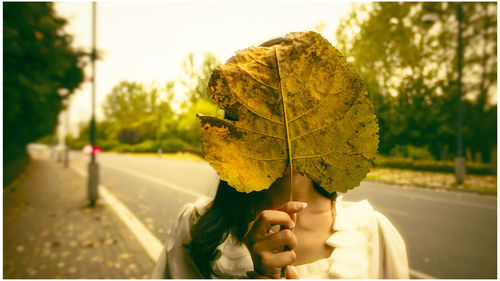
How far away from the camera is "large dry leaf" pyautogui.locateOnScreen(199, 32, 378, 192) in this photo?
527 mm

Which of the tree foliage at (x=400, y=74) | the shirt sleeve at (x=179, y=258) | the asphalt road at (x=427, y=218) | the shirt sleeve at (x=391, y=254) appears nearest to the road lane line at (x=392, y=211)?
the asphalt road at (x=427, y=218)

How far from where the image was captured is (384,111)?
2.83 feet

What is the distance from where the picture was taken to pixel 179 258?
47.3 inches

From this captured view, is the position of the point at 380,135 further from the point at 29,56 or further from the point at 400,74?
the point at 29,56

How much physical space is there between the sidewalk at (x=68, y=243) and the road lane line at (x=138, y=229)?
3.8 inches

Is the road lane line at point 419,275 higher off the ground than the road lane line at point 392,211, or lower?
lower

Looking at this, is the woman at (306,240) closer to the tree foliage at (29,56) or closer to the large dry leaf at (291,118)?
the large dry leaf at (291,118)

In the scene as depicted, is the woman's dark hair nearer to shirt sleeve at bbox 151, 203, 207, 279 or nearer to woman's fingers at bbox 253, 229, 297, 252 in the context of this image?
shirt sleeve at bbox 151, 203, 207, 279

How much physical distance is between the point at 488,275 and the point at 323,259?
4.02 m

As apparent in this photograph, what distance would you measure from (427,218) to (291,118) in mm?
6669

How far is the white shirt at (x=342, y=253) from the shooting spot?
963mm

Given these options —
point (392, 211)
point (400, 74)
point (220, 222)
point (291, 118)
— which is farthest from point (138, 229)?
point (291, 118)

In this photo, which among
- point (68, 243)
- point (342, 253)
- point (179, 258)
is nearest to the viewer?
point (342, 253)

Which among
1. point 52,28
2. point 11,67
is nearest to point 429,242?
point 11,67
